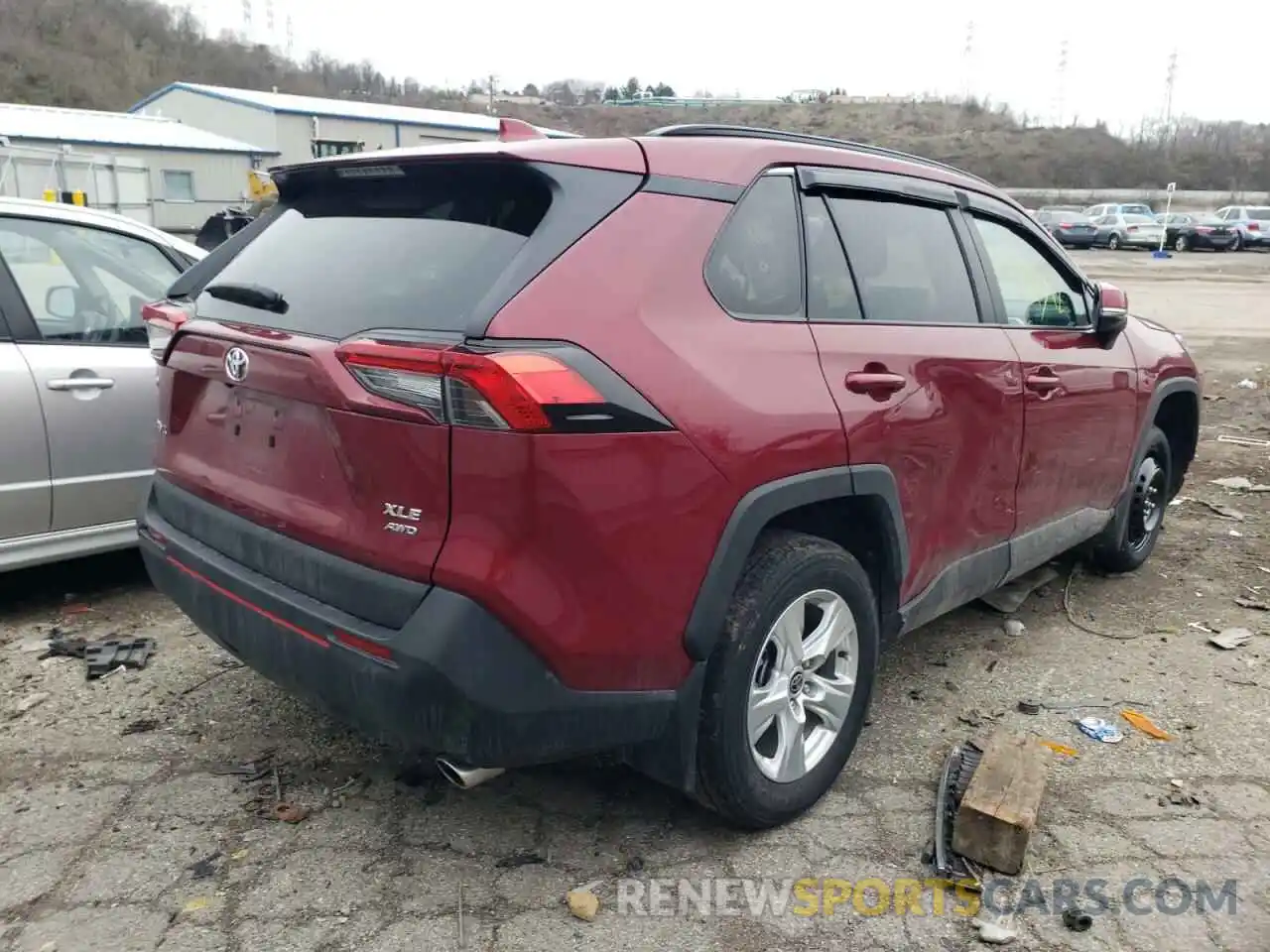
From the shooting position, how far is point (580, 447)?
214cm

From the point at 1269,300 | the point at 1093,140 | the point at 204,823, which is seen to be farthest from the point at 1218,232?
the point at 1093,140

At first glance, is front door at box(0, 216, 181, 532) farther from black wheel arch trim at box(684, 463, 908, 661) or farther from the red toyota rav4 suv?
black wheel arch trim at box(684, 463, 908, 661)

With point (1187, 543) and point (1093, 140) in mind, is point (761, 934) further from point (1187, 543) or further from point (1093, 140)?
point (1093, 140)

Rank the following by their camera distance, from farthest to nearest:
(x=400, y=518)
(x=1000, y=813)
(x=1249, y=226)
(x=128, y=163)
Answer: (x=1249, y=226) < (x=128, y=163) < (x=1000, y=813) < (x=400, y=518)

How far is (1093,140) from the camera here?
8050cm

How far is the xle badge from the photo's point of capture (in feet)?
7.18

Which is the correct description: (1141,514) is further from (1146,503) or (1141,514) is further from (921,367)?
(921,367)

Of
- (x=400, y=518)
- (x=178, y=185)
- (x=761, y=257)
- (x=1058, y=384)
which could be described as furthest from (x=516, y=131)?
(x=178, y=185)

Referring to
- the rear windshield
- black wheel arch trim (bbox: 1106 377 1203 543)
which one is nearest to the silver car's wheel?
the rear windshield

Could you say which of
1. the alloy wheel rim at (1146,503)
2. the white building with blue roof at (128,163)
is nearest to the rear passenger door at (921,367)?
the alloy wheel rim at (1146,503)

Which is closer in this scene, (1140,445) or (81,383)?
(81,383)

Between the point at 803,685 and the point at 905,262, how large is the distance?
1428mm

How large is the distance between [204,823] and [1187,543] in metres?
5.24

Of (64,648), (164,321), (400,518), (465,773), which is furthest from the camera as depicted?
(64,648)
